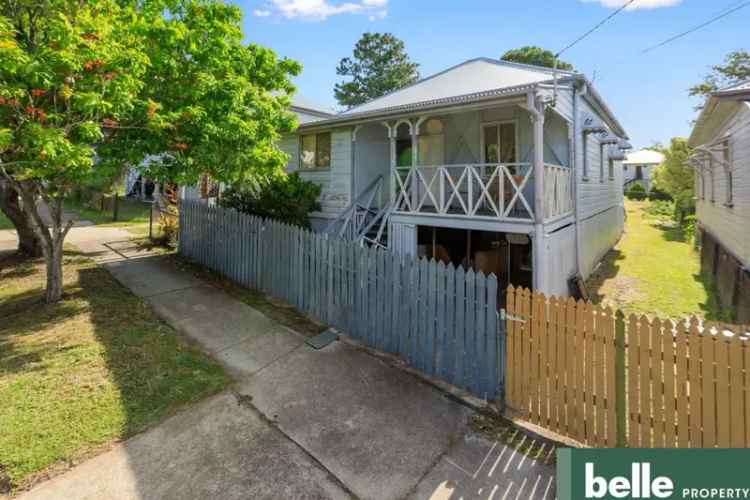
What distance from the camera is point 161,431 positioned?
423cm

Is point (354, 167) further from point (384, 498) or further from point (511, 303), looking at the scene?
point (384, 498)

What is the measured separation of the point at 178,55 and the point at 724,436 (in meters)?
9.80

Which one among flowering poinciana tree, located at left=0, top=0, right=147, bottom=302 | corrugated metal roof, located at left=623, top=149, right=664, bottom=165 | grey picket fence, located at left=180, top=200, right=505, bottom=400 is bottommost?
grey picket fence, located at left=180, top=200, right=505, bottom=400

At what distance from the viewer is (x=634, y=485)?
349 cm

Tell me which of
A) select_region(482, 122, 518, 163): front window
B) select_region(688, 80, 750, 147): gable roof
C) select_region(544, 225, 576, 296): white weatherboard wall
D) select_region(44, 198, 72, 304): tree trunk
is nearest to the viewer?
select_region(688, 80, 750, 147): gable roof

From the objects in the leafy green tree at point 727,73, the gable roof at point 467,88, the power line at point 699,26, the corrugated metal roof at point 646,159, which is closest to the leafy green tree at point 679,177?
the corrugated metal roof at point 646,159

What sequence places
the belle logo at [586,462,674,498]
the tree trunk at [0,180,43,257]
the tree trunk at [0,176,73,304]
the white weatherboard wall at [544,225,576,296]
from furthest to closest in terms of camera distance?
1. the tree trunk at [0,180,43,257]
2. the white weatherboard wall at [544,225,576,296]
3. the tree trunk at [0,176,73,304]
4. the belle logo at [586,462,674,498]

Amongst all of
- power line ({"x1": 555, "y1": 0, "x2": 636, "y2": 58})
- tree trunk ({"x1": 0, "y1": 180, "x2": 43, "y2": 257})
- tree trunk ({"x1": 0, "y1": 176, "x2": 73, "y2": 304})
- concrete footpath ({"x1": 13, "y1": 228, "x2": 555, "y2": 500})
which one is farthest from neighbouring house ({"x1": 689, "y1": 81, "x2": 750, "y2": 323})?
tree trunk ({"x1": 0, "y1": 180, "x2": 43, "y2": 257})

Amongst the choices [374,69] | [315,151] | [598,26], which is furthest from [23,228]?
[374,69]

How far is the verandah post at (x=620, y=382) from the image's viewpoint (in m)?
3.85

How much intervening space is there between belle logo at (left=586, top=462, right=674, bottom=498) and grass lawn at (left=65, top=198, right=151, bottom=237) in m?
16.6

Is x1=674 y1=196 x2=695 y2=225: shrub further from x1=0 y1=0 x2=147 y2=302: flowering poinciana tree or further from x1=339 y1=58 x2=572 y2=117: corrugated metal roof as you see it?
x1=0 y1=0 x2=147 y2=302: flowering poinciana tree

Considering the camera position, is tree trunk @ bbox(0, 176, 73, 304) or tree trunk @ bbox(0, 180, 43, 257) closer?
tree trunk @ bbox(0, 176, 73, 304)

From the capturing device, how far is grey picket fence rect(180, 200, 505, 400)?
4.96 meters
